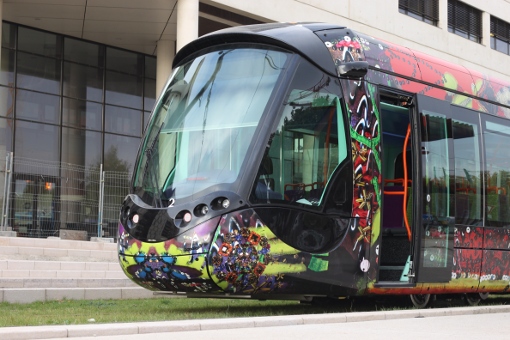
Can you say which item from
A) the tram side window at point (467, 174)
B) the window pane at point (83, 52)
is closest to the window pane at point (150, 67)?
the window pane at point (83, 52)

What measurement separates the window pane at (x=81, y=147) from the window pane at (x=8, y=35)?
3.17 metres

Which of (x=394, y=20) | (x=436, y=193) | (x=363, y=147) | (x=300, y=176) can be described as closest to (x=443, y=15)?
(x=394, y=20)

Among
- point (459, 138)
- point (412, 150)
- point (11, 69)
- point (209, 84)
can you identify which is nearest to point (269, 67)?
point (209, 84)

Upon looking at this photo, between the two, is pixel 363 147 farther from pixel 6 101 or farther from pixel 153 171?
pixel 6 101

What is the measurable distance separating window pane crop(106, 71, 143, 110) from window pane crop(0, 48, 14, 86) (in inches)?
142

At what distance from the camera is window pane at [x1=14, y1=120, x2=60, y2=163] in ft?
90.5

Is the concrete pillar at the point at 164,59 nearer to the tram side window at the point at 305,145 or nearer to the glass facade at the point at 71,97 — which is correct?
the glass facade at the point at 71,97

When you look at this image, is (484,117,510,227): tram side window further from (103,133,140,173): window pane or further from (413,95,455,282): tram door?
(103,133,140,173): window pane

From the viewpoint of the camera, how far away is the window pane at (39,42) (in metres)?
28.2

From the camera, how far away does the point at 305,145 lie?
10633 millimetres

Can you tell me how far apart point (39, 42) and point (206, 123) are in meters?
19.4

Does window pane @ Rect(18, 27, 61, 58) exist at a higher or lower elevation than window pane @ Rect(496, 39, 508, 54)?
lower

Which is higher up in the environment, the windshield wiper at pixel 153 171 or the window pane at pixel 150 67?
the window pane at pixel 150 67

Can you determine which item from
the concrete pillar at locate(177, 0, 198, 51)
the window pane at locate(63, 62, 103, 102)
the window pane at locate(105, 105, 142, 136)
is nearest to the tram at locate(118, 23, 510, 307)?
the concrete pillar at locate(177, 0, 198, 51)
